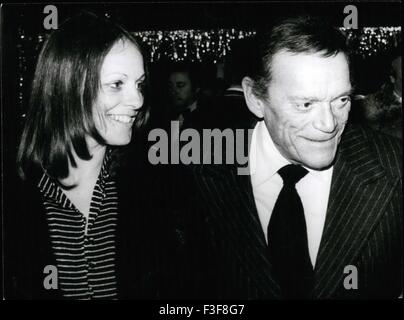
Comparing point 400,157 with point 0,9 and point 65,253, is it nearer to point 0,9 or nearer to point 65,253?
point 65,253

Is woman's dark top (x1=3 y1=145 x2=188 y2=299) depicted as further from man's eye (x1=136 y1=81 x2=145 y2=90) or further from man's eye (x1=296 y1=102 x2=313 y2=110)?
man's eye (x1=296 y1=102 x2=313 y2=110)

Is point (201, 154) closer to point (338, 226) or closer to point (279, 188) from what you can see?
point (279, 188)

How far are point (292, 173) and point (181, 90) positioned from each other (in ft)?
1.44

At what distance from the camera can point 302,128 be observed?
138cm

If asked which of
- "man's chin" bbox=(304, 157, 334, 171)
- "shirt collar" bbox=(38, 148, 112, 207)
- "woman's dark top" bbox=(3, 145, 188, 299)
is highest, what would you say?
"man's chin" bbox=(304, 157, 334, 171)

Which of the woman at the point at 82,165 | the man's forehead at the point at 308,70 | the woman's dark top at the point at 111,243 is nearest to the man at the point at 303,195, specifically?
the man's forehead at the point at 308,70

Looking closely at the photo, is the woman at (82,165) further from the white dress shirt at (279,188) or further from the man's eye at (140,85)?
the white dress shirt at (279,188)

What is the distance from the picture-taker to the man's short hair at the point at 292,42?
1349 millimetres

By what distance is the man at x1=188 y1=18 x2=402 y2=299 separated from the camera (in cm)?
137

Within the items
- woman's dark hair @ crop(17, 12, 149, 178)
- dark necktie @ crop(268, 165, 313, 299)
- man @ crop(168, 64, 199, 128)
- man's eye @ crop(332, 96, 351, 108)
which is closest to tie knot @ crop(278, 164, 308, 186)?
dark necktie @ crop(268, 165, 313, 299)

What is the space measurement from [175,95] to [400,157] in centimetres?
73

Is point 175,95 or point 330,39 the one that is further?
point 175,95
